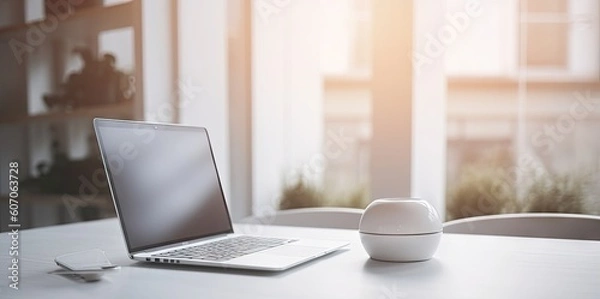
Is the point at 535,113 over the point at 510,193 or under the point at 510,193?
over

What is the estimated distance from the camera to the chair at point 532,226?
4.81 ft

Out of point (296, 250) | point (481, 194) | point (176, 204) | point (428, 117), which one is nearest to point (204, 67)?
point (428, 117)

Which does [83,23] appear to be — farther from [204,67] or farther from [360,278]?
[360,278]

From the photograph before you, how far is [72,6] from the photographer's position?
10.0 ft

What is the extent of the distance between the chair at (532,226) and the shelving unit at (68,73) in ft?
5.78

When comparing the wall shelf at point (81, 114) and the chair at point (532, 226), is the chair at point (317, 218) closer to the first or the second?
the chair at point (532, 226)

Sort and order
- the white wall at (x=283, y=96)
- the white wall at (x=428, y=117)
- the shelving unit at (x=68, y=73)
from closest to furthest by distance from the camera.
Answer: the white wall at (x=428, y=117), the shelving unit at (x=68, y=73), the white wall at (x=283, y=96)

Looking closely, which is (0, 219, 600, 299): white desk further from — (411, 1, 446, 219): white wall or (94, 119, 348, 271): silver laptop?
(411, 1, 446, 219): white wall

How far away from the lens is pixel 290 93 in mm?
3307

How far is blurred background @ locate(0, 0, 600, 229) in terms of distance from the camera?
2566mm

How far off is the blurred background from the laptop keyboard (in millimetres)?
1469

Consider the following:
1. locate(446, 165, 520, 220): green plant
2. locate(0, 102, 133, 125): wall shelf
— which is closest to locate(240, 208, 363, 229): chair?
locate(446, 165, 520, 220): green plant

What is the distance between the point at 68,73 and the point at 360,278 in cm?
256

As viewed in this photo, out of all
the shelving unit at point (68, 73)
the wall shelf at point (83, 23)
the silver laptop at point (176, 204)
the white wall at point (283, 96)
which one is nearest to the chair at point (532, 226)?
the silver laptop at point (176, 204)
